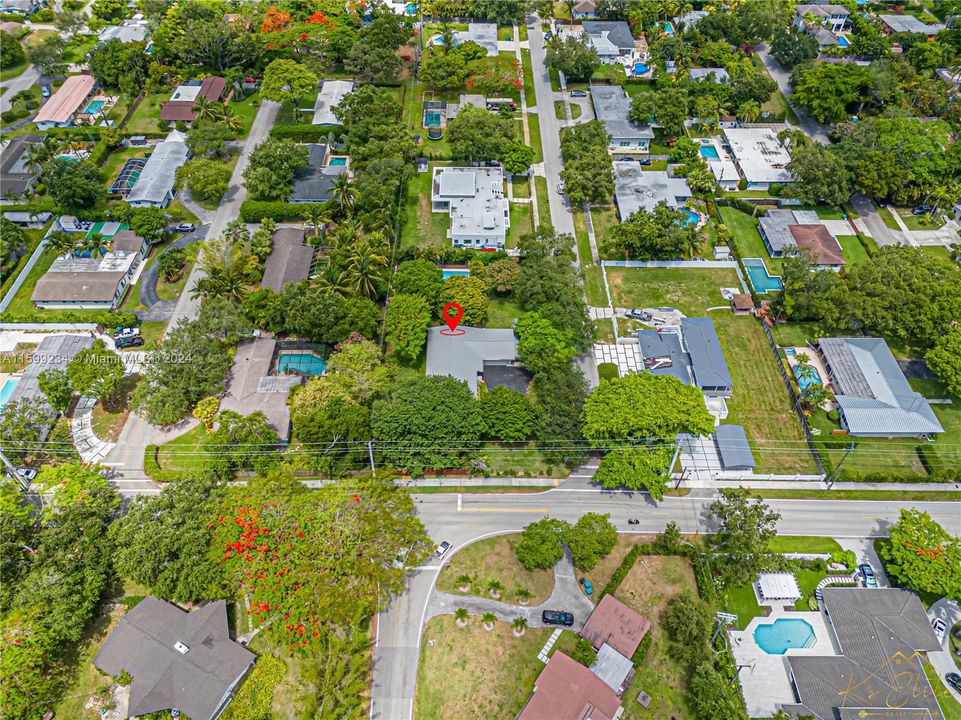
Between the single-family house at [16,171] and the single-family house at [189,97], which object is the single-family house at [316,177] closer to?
the single-family house at [189,97]

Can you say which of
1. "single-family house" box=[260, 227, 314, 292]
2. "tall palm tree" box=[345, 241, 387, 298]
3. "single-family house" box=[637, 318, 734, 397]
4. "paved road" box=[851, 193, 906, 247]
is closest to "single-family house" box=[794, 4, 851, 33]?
"paved road" box=[851, 193, 906, 247]

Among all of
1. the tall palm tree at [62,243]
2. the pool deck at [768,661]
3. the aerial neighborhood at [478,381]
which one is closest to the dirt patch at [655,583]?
the aerial neighborhood at [478,381]

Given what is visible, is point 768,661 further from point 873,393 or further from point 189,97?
point 189,97

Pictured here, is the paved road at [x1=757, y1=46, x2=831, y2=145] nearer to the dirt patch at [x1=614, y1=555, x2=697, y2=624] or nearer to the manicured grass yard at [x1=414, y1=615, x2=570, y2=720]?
the dirt patch at [x1=614, y1=555, x2=697, y2=624]

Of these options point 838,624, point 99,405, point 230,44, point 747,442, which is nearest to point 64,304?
point 99,405

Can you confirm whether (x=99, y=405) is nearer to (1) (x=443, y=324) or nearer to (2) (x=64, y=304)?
(2) (x=64, y=304)

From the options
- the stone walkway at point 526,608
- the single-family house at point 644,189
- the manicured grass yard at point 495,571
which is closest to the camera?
the stone walkway at point 526,608
